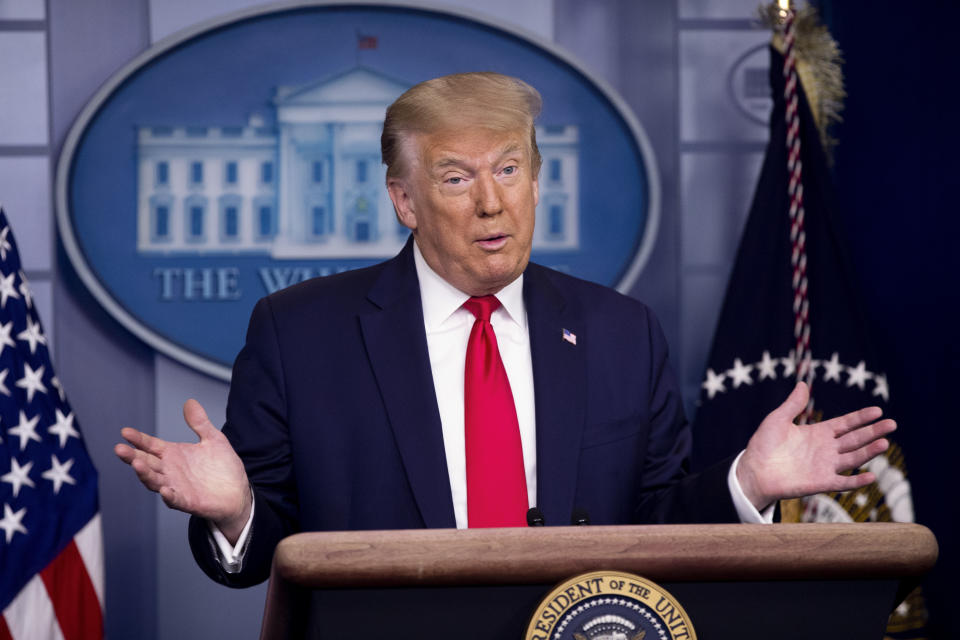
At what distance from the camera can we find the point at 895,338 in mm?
2645

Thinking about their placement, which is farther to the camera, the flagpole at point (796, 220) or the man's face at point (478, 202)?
the flagpole at point (796, 220)

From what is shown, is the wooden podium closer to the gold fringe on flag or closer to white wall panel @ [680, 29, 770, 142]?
the gold fringe on flag

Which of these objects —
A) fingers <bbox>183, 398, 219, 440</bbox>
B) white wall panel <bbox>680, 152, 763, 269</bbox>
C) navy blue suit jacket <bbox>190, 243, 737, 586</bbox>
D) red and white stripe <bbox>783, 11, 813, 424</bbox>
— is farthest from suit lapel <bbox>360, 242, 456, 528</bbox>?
white wall panel <bbox>680, 152, 763, 269</bbox>

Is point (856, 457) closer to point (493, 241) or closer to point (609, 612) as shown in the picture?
point (609, 612)

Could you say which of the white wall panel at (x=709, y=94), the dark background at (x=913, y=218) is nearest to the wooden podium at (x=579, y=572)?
the dark background at (x=913, y=218)

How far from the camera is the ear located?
1649mm

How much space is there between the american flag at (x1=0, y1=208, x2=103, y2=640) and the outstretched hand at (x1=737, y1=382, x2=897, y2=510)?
5.38 feet

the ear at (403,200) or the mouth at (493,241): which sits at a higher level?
the ear at (403,200)

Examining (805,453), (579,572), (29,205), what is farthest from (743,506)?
(29,205)

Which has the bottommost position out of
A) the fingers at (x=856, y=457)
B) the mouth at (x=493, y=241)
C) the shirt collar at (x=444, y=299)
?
the fingers at (x=856, y=457)

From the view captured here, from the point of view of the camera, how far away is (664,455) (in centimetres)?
163

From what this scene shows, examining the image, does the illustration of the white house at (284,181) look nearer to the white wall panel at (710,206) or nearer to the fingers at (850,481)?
the white wall panel at (710,206)

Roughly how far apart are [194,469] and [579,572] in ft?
1.63

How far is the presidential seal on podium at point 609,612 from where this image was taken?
2.62 ft
